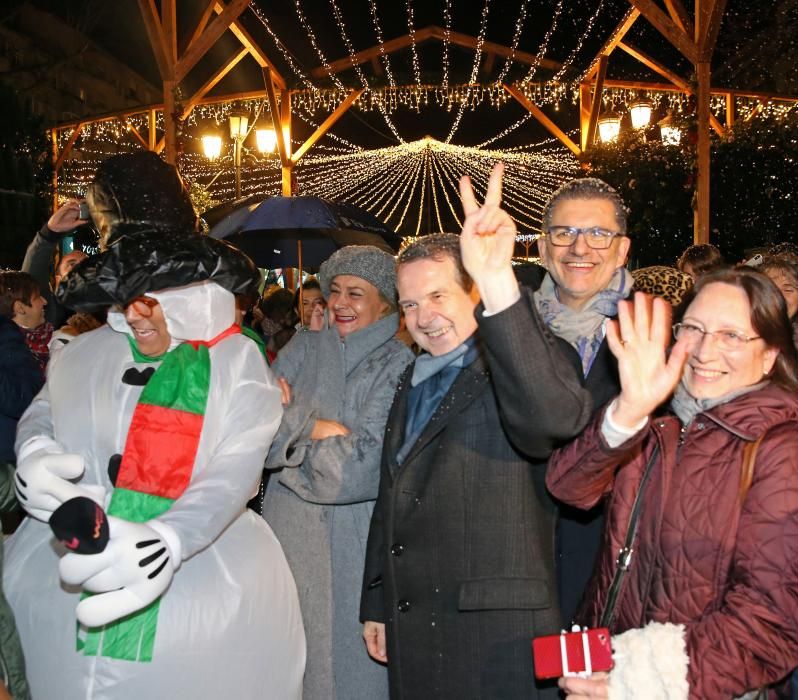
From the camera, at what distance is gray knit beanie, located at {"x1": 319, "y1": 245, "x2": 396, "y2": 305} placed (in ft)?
10.9

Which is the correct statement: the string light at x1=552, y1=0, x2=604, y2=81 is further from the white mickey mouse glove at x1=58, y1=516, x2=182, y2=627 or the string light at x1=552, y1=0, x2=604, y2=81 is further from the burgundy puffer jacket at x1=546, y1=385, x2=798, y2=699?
the white mickey mouse glove at x1=58, y1=516, x2=182, y2=627

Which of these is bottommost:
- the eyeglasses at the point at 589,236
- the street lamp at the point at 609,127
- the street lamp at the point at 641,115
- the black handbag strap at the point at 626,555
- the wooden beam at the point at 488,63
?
the black handbag strap at the point at 626,555

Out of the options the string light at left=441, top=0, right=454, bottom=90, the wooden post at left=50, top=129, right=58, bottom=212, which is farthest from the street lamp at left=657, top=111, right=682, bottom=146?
the wooden post at left=50, top=129, right=58, bottom=212

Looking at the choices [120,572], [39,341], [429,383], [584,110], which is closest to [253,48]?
[584,110]

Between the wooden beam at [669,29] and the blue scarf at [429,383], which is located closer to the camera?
the blue scarf at [429,383]

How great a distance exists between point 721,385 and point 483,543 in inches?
29.0

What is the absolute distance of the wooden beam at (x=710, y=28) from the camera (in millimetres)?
7582

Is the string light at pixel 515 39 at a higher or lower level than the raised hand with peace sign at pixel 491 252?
higher

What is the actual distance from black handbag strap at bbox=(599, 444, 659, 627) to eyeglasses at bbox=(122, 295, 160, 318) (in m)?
1.42

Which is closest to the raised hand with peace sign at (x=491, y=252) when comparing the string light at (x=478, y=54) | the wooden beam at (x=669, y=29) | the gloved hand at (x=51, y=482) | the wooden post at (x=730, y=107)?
the gloved hand at (x=51, y=482)

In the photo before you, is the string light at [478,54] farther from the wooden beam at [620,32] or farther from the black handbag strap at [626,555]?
the black handbag strap at [626,555]

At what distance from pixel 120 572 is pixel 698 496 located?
136 centimetres

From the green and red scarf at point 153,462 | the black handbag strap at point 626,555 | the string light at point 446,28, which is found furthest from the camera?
the string light at point 446,28

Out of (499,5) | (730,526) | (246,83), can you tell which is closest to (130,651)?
(730,526)
